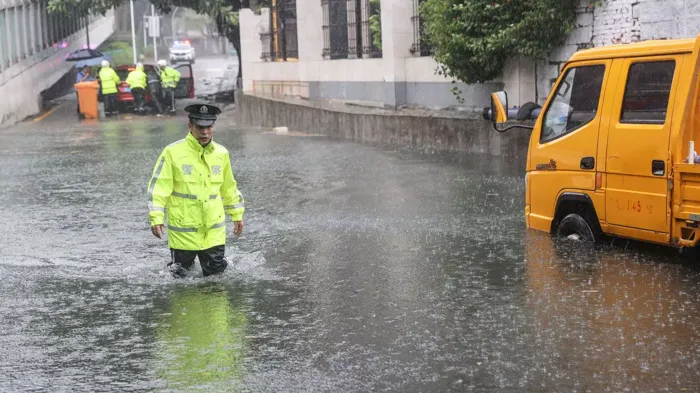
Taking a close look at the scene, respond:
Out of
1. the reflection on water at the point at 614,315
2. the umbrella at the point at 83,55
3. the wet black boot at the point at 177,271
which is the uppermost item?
the umbrella at the point at 83,55

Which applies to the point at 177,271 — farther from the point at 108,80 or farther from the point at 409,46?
the point at 108,80

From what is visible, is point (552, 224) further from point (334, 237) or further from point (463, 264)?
point (334, 237)

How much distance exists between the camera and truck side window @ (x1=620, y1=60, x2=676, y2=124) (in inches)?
367

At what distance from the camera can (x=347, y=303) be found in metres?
8.42

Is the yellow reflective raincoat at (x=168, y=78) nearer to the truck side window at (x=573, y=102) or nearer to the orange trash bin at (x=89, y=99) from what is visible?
the orange trash bin at (x=89, y=99)

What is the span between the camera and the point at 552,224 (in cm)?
1088

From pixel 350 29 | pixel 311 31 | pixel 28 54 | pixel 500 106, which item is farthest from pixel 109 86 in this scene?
pixel 500 106

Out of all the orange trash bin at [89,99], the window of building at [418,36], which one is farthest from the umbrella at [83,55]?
the window of building at [418,36]

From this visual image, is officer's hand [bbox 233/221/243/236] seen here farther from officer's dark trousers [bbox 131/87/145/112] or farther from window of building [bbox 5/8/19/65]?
window of building [bbox 5/8/19/65]

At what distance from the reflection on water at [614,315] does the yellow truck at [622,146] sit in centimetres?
33

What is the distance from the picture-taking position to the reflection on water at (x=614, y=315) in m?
6.35

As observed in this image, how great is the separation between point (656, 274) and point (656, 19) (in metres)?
9.02

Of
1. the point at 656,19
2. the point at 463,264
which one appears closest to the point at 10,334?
the point at 463,264

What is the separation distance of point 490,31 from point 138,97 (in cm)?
1885
